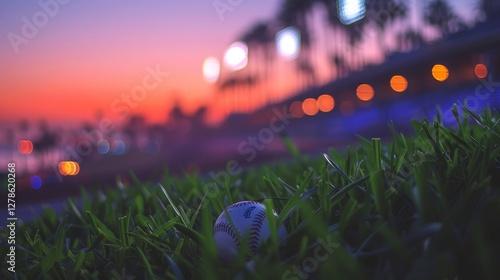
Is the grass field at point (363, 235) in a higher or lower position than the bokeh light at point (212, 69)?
lower

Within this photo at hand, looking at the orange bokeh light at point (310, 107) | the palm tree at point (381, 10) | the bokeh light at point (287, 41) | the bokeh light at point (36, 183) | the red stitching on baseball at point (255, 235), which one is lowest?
the red stitching on baseball at point (255, 235)

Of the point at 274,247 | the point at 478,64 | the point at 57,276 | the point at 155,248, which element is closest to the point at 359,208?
the point at 274,247

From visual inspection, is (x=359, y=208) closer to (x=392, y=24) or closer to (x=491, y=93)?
(x=491, y=93)

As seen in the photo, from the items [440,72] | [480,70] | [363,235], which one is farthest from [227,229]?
[440,72]

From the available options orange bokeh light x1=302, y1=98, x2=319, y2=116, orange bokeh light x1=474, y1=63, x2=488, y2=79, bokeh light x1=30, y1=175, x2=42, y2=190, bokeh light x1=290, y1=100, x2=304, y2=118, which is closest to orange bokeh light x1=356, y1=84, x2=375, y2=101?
orange bokeh light x1=302, y1=98, x2=319, y2=116

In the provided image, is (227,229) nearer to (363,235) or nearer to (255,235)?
(255,235)

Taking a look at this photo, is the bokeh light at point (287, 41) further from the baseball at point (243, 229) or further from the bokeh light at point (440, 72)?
the baseball at point (243, 229)

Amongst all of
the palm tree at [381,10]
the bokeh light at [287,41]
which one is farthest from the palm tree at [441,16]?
the bokeh light at [287,41]
